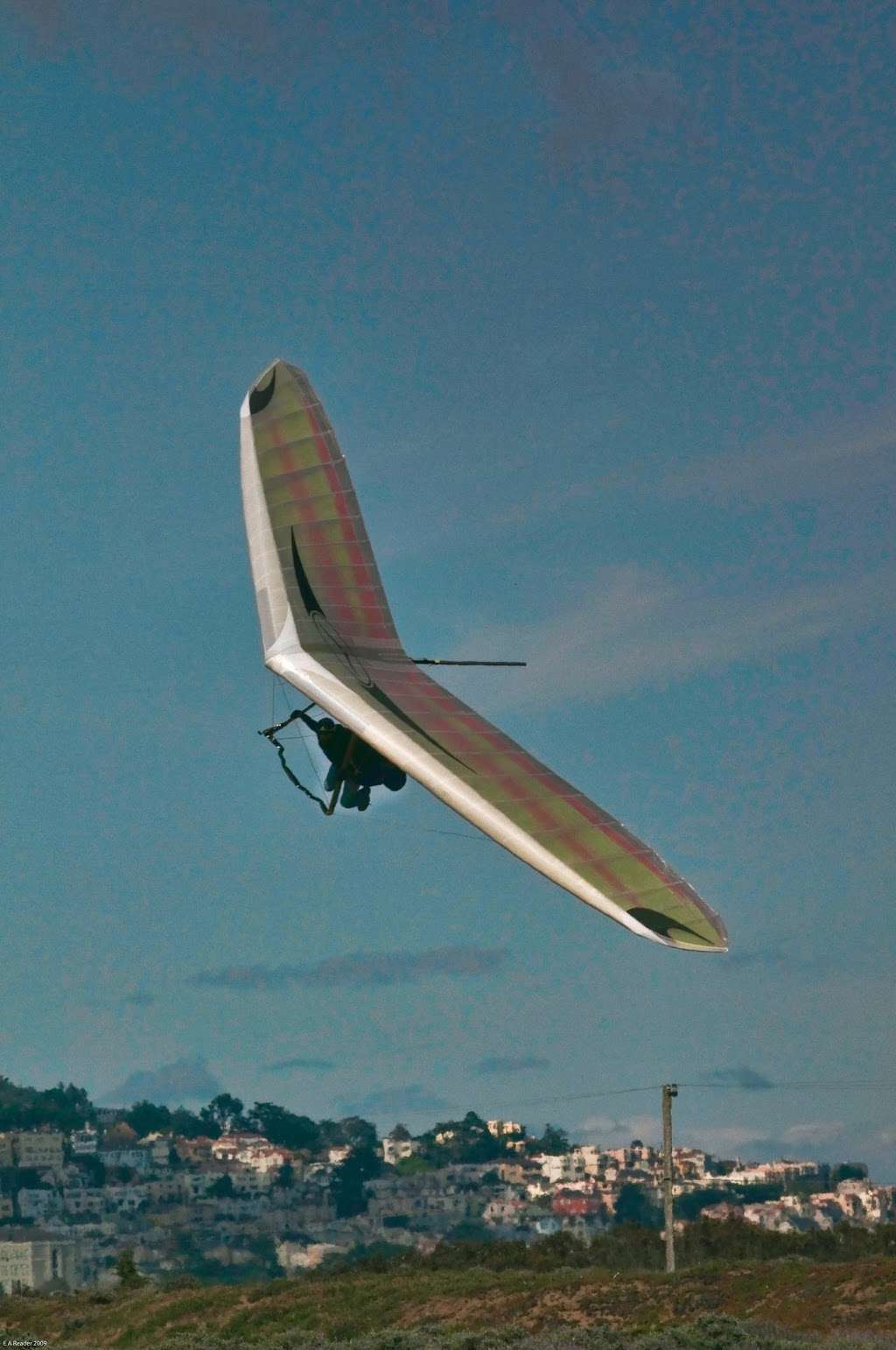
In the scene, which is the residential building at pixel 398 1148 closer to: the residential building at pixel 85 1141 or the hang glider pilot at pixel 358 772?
the residential building at pixel 85 1141

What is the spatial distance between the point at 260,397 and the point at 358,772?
10.1m

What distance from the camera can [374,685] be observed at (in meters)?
38.3

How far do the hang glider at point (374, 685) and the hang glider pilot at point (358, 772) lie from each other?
80 cm

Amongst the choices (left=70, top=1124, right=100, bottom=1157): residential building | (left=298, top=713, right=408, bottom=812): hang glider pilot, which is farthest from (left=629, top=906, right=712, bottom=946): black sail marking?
(left=70, top=1124, right=100, bottom=1157): residential building

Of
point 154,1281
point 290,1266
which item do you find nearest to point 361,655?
point 154,1281

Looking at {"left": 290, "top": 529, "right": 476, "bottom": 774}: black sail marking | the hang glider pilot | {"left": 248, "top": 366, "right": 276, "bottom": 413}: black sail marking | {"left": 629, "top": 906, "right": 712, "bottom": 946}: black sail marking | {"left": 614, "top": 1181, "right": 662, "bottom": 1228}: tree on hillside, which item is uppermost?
{"left": 248, "top": 366, "right": 276, "bottom": 413}: black sail marking

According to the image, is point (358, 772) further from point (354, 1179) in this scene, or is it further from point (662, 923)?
point (354, 1179)

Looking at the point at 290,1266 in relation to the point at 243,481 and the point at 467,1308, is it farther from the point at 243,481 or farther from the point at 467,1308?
the point at 243,481

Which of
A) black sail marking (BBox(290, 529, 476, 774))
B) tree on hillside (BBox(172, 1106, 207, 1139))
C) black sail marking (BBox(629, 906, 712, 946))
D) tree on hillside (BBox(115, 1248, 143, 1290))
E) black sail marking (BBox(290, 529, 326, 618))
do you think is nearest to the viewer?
black sail marking (BBox(629, 906, 712, 946))

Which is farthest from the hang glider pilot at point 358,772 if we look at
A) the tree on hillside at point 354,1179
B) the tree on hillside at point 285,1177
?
the tree on hillside at point 285,1177

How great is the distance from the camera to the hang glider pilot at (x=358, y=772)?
1452 inches

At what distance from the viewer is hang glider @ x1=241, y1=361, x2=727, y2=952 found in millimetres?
30156

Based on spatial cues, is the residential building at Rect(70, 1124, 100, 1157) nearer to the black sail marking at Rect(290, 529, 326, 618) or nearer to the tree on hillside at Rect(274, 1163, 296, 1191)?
the tree on hillside at Rect(274, 1163, 296, 1191)

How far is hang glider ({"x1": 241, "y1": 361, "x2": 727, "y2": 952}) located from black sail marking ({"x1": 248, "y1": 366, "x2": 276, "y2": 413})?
0.09 feet
